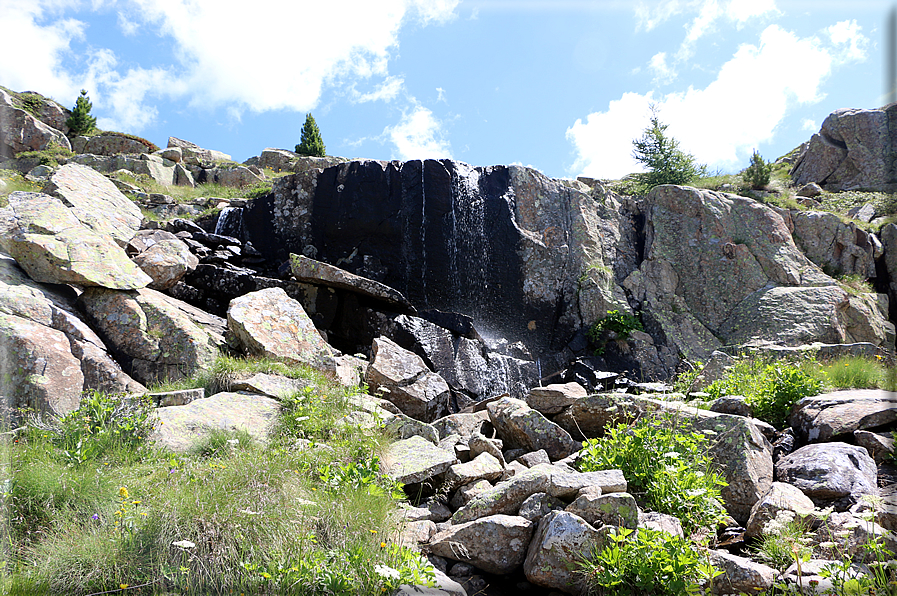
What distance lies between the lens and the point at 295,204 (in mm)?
14078

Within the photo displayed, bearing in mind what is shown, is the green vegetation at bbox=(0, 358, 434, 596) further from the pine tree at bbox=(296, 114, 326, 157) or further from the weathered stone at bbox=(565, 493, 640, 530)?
the pine tree at bbox=(296, 114, 326, 157)

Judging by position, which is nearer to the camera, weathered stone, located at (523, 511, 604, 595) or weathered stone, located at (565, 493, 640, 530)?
weathered stone, located at (523, 511, 604, 595)

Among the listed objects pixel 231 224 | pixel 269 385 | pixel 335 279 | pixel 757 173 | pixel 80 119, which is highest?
pixel 80 119

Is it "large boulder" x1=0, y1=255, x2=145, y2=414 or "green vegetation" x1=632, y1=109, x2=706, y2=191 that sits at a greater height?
"green vegetation" x1=632, y1=109, x2=706, y2=191

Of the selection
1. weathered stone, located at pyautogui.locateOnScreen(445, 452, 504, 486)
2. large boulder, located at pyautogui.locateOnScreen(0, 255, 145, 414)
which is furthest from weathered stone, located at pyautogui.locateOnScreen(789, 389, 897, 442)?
large boulder, located at pyautogui.locateOnScreen(0, 255, 145, 414)

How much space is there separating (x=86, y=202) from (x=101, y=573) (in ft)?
32.2

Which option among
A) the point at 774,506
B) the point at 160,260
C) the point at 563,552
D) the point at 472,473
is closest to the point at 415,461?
the point at 472,473

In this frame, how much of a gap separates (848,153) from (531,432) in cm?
2633

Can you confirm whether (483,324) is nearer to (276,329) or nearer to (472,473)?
(276,329)

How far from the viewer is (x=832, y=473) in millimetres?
4359

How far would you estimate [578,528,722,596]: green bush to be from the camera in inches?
126

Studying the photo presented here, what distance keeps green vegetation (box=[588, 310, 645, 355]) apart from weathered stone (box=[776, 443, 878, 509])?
27.6ft

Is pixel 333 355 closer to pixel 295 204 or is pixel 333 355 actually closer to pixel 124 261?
pixel 124 261

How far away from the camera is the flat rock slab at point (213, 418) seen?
204 inches
